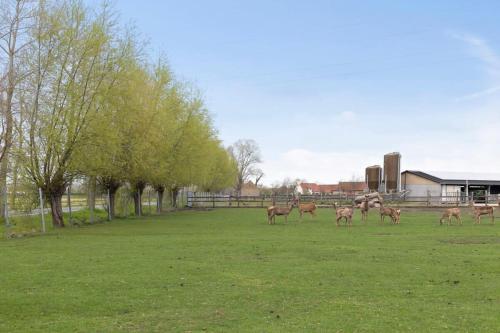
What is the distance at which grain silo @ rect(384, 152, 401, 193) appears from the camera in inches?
2559

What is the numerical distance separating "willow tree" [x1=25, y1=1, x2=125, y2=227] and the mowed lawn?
8.86 metres

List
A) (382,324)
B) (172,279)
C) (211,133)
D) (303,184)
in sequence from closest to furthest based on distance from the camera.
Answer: (382,324) → (172,279) → (211,133) → (303,184)

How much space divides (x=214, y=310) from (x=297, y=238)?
11713mm

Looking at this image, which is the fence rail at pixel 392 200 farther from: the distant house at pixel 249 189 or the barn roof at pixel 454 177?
the distant house at pixel 249 189

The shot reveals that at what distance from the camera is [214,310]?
848 cm

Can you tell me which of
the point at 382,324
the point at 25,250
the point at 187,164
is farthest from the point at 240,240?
the point at 187,164

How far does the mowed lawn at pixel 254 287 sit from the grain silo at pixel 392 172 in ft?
159

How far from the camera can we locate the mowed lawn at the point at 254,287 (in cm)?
771

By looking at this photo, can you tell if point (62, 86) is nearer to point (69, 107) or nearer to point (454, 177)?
point (69, 107)

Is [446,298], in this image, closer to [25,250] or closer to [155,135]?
[25,250]

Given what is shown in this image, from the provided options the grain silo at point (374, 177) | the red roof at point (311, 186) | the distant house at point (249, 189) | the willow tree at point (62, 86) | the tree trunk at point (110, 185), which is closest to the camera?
the willow tree at point (62, 86)

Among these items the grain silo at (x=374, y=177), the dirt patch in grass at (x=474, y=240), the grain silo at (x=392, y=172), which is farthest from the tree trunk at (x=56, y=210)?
the grain silo at (x=374, y=177)

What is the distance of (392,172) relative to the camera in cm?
6556

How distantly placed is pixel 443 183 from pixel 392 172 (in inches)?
329
